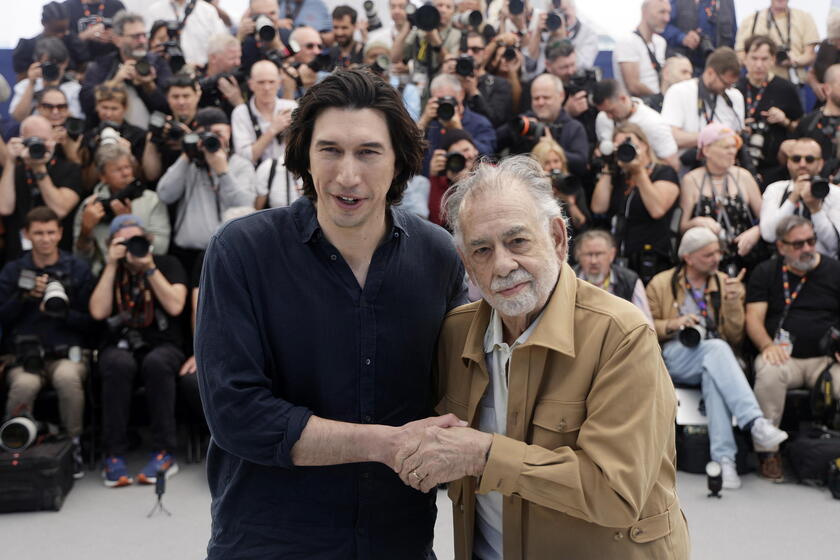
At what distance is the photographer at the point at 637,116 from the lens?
5.86m

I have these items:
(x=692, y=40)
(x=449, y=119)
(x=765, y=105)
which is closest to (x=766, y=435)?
(x=449, y=119)

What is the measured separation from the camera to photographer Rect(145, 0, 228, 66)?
21.9 feet

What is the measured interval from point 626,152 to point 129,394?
3065 mm

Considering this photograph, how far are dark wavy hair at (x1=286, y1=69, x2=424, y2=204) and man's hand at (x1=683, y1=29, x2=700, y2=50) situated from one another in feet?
19.6

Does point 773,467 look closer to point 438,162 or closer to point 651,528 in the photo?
point 438,162

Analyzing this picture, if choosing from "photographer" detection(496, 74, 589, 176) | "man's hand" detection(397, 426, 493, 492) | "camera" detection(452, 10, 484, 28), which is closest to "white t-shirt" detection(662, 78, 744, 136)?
→ "photographer" detection(496, 74, 589, 176)

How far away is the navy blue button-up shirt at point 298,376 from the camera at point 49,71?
460 cm

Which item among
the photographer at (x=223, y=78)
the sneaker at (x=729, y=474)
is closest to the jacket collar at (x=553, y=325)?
the sneaker at (x=729, y=474)

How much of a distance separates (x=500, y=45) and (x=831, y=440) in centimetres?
338

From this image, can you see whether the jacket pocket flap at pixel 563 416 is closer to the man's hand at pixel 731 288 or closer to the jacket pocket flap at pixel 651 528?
the jacket pocket flap at pixel 651 528

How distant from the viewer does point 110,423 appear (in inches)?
184

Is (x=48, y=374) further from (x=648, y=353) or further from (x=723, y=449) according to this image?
(x=648, y=353)

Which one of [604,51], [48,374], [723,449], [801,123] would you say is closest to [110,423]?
[48,374]

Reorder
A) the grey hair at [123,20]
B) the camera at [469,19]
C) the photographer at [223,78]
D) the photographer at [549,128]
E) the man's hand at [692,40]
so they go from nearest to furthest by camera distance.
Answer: the photographer at [549,128], the photographer at [223,78], the grey hair at [123,20], the camera at [469,19], the man's hand at [692,40]
